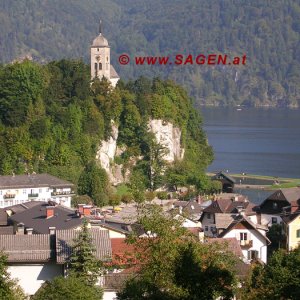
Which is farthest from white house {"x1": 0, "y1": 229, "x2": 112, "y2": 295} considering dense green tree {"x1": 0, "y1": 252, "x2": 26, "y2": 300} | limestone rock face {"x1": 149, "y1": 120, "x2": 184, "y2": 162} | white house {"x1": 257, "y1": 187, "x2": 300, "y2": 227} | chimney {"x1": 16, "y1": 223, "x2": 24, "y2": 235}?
limestone rock face {"x1": 149, "y1": 120, "x2": 184, "y2": 162}

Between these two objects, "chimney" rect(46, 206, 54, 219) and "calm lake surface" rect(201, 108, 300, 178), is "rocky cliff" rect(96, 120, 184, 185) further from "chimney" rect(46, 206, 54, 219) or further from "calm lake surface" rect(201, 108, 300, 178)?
"chimney" rect(46, 206, 54, 219)

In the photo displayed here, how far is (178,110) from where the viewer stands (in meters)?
50.9

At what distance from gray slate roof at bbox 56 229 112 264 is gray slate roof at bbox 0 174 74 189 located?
19.4m

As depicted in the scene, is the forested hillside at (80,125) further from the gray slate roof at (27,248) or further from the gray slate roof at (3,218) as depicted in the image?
the gray slate roof at (27,248)

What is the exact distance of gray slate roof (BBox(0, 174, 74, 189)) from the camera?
120 ft

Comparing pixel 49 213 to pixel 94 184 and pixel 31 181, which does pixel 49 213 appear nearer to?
pixel 31 181

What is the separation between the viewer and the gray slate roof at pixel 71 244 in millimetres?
16572

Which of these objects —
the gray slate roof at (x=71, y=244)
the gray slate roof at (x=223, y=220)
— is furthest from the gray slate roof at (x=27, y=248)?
the gray slate roof at (x=223, y=220)

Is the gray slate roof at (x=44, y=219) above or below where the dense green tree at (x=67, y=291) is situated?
below

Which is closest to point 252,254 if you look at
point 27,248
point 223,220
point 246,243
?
point 246,243

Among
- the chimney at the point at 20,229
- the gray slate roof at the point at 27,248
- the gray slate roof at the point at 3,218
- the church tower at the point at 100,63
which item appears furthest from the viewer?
the church tower at the point at 100,63

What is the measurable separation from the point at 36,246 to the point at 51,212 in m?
7.08

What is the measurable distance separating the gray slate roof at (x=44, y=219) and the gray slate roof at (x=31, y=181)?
999 cm

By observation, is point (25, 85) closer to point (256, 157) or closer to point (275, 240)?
point (275, 240)
